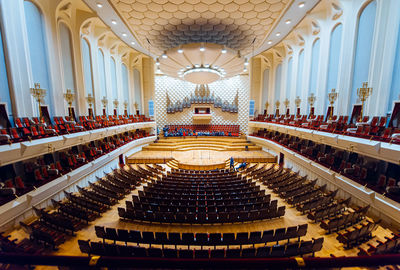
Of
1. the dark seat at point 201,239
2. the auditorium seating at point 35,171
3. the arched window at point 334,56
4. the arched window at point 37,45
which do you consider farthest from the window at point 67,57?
the arched window at point 334,56

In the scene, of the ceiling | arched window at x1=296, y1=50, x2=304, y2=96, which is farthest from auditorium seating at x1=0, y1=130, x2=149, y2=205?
arched window at x1=296, y1=50, x2=304, y2=96

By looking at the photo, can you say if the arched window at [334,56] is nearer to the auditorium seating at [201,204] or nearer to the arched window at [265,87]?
the arched window at [265,87]

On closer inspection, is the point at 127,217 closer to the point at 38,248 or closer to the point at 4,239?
the point at 38,248

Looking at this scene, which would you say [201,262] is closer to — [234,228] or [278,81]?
[234,228]

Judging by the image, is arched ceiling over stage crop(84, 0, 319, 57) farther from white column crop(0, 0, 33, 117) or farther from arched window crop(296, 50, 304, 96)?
arched window crop(296, 50, 304, 96)

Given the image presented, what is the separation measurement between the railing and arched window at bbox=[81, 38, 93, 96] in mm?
13058

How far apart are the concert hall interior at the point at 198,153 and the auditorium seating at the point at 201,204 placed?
5 cm

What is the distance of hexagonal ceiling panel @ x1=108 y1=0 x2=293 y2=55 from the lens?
720cm

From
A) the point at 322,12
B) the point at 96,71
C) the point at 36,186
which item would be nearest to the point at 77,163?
the point at 36,186

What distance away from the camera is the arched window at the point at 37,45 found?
7680 mm

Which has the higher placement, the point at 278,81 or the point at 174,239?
the point at 278,81

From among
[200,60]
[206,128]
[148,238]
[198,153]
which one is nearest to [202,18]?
[200,60]

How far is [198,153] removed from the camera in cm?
1476

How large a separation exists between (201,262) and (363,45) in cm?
1213
